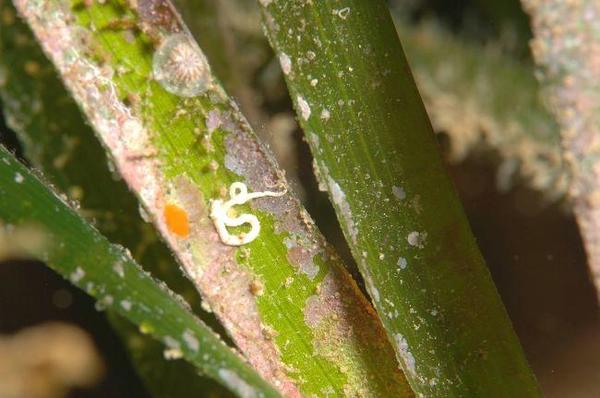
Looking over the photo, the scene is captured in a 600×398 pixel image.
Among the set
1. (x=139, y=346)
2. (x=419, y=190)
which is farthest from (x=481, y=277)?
(x=139, y=346)

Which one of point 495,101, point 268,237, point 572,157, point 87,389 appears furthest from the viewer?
point 87,389

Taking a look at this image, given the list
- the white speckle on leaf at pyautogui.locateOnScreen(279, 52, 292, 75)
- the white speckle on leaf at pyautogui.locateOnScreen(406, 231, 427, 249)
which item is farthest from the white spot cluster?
the white speckle on leaf at pyautogui.locateOnScreen(406, 231, 427, 249)

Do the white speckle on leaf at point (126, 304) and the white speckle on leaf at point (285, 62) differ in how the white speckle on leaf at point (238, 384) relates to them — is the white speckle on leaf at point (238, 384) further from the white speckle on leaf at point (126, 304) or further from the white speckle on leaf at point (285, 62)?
the white speckle on leaf at point (285, 62)

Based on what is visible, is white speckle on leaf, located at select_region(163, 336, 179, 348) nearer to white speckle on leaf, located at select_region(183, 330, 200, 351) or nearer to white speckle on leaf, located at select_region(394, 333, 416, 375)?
white speckle on leaf, located at select_region(183, 330, 200, 351)

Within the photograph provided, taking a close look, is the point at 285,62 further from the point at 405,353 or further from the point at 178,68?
the point at 405,353

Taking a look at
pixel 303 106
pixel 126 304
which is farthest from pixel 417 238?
pixel 126 304

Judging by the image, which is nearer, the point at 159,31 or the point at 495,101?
the point at 159,31

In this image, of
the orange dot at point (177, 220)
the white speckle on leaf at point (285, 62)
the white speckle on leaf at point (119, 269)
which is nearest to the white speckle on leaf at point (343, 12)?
the white speckle on leaf at point (285, 62)

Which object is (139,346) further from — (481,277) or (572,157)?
(572,157)
